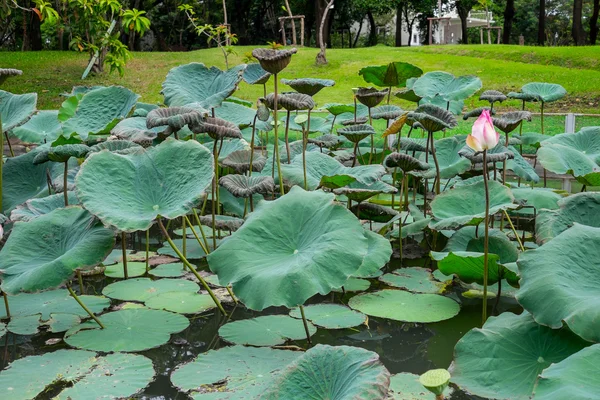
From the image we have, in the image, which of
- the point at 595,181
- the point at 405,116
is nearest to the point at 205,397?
the point at 405,116

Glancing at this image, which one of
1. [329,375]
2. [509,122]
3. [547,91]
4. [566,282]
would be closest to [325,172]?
[509,122]

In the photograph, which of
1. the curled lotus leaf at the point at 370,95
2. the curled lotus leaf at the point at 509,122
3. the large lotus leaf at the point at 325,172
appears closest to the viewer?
the large lotus leaf at the point at 325,172

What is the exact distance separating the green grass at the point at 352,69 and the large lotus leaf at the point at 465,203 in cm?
802

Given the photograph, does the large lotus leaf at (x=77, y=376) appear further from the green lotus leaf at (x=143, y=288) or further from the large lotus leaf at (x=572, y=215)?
the large lotus leaf at (x=572, y=215)

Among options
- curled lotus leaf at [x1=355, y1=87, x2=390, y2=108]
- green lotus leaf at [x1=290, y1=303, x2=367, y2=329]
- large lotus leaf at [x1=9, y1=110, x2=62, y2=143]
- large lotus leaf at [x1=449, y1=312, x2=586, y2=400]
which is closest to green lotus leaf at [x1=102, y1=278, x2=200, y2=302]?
green lotus leaf at [x1=290, y1=303, x2=367, y2=329]

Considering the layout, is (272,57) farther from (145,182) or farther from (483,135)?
(483,135)

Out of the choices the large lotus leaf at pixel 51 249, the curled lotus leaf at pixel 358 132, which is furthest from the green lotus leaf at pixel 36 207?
the curled lotus leaf at pixel 358 132

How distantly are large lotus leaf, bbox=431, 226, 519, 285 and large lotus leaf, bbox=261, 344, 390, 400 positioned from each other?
3.15ft

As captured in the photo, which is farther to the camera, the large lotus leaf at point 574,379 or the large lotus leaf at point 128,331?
the large lotus leaf at point 128,331

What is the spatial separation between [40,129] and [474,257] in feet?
10.6

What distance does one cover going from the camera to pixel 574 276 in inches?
73.6

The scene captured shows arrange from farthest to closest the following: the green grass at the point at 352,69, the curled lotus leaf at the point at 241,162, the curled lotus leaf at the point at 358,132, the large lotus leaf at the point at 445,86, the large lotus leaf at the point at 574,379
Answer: the green grass at the point at 352,69 < the large lotus leaf at the point at 445,86 < the curled lotus leaf at the point at 358,132 < the curled lotus leaf at the point at 241,162 < the large lotus leaf at the point at 574,379

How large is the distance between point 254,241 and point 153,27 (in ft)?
71.0

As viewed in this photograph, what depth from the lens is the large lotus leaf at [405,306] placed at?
2520 mm
